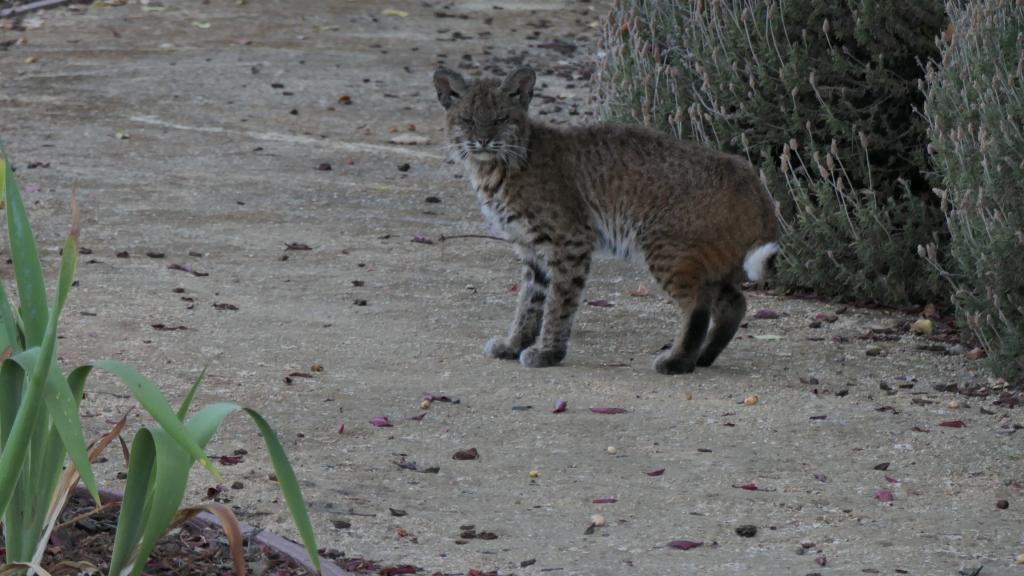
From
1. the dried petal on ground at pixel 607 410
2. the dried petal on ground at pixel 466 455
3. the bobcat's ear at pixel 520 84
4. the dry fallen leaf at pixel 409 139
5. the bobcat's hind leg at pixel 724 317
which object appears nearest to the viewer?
the dried petal on ground at pixel 466 455

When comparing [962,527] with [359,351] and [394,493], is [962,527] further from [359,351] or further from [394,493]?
[359,351]

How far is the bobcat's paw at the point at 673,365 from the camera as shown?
6.85m

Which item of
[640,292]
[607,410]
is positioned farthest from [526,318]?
[640,292]

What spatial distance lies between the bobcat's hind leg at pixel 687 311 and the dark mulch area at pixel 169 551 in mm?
2776

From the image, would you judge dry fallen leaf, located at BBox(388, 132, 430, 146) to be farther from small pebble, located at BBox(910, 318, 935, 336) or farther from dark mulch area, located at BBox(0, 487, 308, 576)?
dark mulch area, located at BBox(0, 487, 308, 576)

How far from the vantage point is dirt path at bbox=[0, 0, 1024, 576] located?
4980 mm

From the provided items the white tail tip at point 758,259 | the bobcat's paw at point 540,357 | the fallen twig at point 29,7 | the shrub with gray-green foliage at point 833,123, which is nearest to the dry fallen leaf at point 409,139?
the shrub with gray-green foliage at point 833,123

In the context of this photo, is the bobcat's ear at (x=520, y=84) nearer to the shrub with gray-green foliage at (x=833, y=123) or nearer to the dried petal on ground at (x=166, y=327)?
the shrub with gray-green foliage at (x=833, y=123)

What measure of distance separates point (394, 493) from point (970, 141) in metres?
3.23

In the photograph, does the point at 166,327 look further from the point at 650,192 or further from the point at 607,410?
the point at 650,192

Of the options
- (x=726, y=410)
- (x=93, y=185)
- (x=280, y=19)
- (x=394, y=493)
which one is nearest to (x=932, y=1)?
(x=726, y=410)

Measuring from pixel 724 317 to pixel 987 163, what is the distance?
52.2 inches

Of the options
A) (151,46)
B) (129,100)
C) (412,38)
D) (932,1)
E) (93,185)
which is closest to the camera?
(932,1)

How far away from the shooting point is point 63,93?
12625 mm
